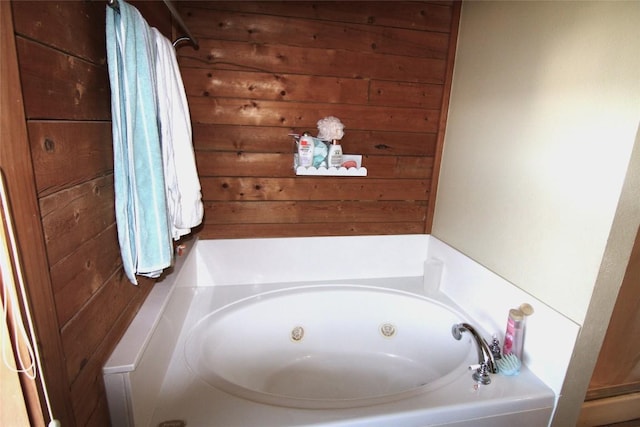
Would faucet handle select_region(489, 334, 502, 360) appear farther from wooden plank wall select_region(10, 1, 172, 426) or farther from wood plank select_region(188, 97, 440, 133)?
wooden plank wall select_region(10, 1, 172, 426)

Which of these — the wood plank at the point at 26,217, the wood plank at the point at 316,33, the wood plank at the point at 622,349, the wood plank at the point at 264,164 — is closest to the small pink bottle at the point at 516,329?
the wood plank at the point at 622,349

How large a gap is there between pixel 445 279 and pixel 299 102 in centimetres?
130

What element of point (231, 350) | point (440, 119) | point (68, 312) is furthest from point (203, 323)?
point (440, 119)

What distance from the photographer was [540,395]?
1.27 meters

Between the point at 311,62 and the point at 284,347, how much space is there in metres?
1.56

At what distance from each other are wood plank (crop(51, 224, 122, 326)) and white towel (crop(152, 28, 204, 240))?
230 millimetres

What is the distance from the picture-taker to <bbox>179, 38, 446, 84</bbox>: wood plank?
1709 mm

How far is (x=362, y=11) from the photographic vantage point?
1.79m

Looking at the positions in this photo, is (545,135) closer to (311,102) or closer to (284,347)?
(311,102)

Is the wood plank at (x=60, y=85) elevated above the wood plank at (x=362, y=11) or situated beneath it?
situated beneath

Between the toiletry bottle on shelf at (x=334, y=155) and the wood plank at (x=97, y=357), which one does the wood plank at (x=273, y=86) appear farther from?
the wood plank at (x=97, y=357)

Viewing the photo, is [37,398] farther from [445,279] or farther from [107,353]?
[445,279]

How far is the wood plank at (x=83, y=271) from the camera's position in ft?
2.48

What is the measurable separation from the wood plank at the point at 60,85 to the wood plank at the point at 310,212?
971 mm
